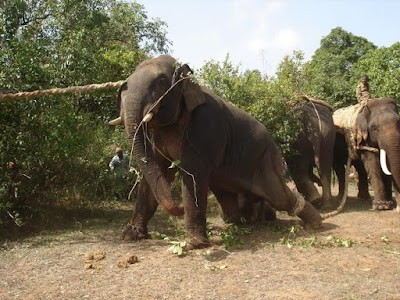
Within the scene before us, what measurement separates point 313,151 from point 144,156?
19.6 ft

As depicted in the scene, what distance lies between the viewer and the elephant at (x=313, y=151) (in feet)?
36.3

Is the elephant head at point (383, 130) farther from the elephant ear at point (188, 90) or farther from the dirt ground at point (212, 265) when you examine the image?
the elephant ear at point (188, 90)

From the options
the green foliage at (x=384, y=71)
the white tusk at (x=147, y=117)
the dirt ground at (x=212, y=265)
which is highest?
the green foliage at (x=384, y=71)

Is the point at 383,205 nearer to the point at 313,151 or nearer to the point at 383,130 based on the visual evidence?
the point at 383,130

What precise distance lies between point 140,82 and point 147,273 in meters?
2.48

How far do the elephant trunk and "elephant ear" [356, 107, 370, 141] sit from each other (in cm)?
629

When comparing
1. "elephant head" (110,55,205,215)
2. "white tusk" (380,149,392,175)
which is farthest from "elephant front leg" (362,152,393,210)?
"elephant head" (110,55,205,215)

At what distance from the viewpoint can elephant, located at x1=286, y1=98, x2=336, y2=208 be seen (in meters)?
11.1

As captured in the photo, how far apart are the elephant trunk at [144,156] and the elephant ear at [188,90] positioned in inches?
33.9

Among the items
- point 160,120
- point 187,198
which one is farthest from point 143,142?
point 187,198

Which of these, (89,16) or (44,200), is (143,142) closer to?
(44,200)

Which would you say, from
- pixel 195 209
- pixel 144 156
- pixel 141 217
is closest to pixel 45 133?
pixel 141 217

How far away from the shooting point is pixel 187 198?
6.77 metres

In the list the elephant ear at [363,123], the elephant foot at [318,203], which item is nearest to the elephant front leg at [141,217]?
the elephant foot at [318,203]
